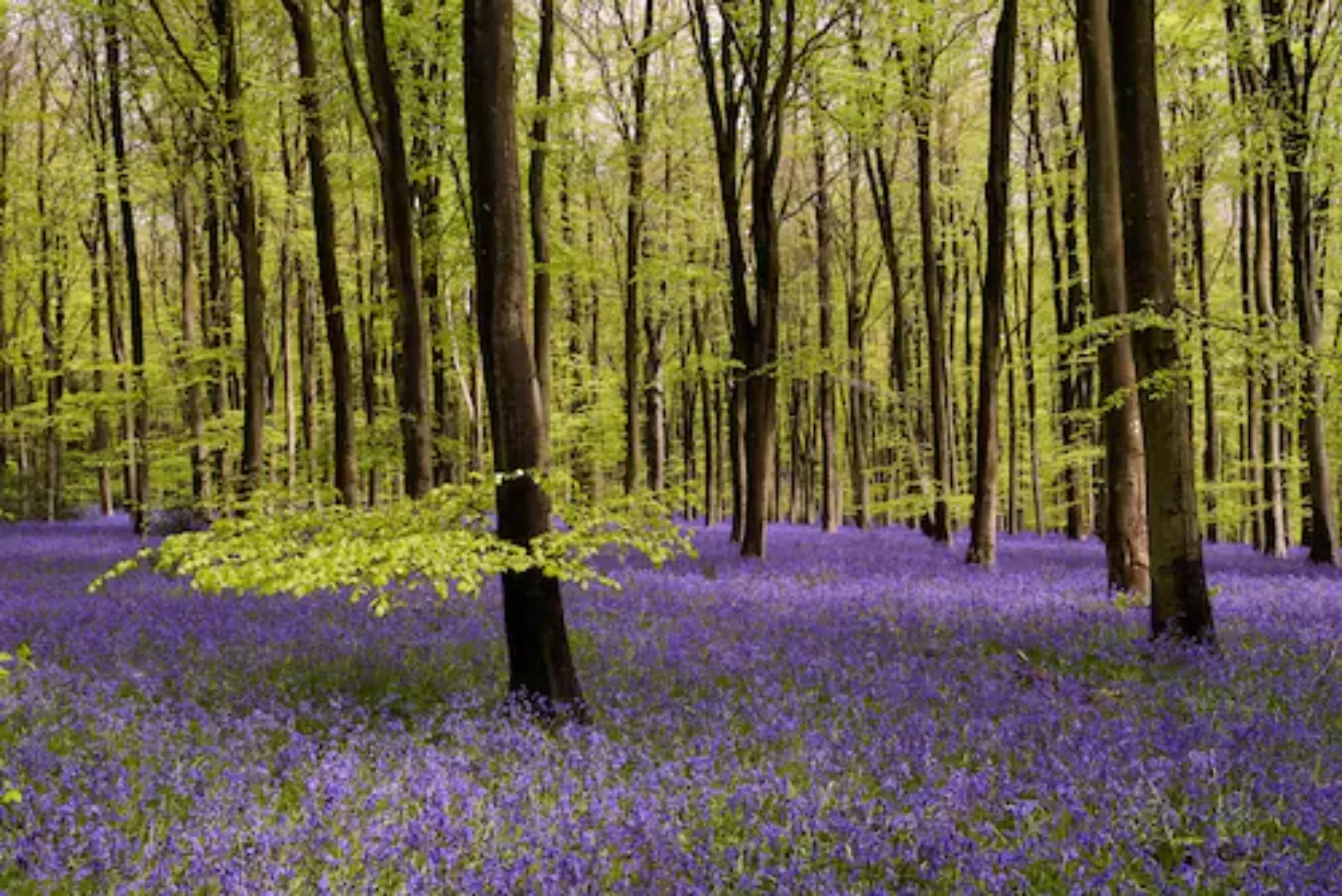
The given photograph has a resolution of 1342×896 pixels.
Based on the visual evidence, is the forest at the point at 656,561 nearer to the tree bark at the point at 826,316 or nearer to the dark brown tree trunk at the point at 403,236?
the dark brown tree trunk at the point at 403,236

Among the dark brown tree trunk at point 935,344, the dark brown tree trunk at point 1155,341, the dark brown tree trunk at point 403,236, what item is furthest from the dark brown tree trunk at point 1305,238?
the dark brown tree trunk at point 403,236

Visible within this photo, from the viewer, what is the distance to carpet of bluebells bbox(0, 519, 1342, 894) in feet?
13.5

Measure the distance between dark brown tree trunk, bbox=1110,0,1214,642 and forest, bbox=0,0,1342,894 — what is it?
35 millimetres

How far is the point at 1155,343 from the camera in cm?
825

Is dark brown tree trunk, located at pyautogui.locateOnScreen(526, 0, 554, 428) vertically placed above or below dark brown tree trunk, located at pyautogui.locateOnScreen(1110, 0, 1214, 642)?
above

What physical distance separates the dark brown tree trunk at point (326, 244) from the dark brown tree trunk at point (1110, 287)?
31.4 ft

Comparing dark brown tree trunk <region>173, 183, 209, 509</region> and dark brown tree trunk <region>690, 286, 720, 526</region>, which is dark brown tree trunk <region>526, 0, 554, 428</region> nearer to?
dark brown tree trunk <region>173, 183, 209, 509</region>

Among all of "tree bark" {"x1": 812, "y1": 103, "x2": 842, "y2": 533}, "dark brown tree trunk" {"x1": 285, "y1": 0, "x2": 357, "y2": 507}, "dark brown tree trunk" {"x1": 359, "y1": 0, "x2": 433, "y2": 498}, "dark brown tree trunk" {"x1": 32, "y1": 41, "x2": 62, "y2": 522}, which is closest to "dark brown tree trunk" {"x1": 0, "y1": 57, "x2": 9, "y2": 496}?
"dark brown tree trunk" {"x1": 32, "y1": 41, "x2": 62, "y2": 522}

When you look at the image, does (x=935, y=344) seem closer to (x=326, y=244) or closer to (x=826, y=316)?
(x=826, y=316)

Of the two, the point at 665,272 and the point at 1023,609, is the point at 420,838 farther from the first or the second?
the point at 665,272

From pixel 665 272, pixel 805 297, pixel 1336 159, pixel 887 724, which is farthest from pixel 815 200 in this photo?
pixel 887 724

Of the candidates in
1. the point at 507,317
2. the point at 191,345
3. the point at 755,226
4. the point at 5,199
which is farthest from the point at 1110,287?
the point at 5,199

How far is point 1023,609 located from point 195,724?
794 centimetres

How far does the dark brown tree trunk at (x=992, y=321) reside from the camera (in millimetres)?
15320
